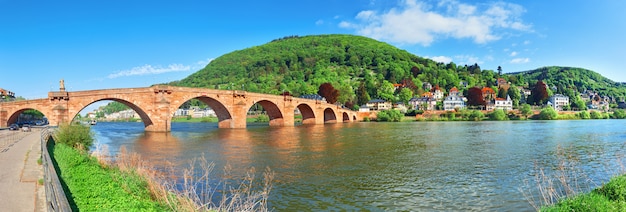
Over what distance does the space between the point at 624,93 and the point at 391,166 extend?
200 meters

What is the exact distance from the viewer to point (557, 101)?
4961 inches

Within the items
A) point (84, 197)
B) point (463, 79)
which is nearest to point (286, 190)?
point (84, 197)

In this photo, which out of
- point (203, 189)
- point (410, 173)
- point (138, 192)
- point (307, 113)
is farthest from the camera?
point (307, 113)

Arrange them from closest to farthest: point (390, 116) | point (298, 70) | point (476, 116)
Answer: point (476, 116), point (390, 116), point (298, 70)

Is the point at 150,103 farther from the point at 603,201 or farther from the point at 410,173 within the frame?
the point at 603,201

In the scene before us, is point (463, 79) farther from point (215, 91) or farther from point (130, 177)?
point (130, 177)

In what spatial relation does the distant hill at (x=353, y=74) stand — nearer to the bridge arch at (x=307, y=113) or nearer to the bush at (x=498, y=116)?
the bush at (x=498, y=116)

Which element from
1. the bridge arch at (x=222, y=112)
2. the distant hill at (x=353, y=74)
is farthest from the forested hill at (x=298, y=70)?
the bridge arch at (x=222, y=112)

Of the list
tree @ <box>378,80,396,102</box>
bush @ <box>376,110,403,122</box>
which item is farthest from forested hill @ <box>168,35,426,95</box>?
bush @ <box>376,110,403,122</box>

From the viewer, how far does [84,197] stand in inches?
352

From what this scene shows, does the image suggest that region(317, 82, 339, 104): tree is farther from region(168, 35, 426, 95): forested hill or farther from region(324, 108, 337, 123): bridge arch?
region(168, 35, 426, 95): forested hill

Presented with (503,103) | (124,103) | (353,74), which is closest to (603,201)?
(124,103)

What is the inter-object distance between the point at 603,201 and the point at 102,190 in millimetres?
11668

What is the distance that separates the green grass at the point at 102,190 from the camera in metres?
8.20
